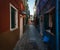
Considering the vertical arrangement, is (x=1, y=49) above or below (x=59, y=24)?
below

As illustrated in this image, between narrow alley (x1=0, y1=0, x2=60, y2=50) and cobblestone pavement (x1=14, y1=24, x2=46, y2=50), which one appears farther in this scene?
cobblestone pavement (x1=14, y1=24, x2=46, y2=50)

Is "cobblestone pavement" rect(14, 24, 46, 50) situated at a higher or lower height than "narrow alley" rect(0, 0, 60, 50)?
lower

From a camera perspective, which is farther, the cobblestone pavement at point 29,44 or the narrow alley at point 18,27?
the cobblestone pavement at point 29,44

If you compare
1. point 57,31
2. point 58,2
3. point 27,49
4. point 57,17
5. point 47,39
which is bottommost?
point 27,49

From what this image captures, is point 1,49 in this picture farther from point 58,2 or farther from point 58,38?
point 58,2

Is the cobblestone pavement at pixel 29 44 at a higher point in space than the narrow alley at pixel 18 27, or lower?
lower

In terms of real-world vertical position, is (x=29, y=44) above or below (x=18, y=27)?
below

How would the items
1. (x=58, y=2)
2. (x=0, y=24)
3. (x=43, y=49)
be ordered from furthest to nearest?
(x=43, y=49), (x=58, y=2), (x=0, y=24)

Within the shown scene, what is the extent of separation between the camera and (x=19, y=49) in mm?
8461

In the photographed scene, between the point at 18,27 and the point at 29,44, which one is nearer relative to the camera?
the point at 29,44

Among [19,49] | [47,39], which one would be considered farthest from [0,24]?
[47,39]

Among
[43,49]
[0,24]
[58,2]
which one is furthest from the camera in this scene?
[43,49]

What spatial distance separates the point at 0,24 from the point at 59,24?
2.66 m

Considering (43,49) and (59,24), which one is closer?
(59,24)
